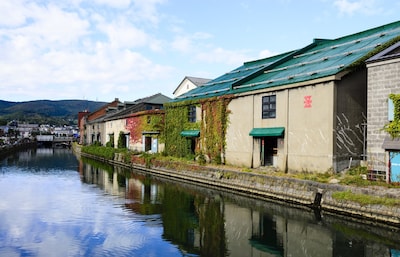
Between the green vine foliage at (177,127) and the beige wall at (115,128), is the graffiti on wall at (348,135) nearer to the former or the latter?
the green vine foliage at (177,127)

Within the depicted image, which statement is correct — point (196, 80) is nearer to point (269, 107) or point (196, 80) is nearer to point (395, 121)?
point (269, 107)

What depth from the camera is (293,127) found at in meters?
21.6

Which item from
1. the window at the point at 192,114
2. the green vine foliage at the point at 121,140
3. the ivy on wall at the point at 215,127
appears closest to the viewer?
the ivy on wall at the point at 215,127

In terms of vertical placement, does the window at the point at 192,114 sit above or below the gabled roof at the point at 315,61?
below

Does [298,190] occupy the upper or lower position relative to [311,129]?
lower

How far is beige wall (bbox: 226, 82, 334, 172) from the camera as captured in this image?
765 inches

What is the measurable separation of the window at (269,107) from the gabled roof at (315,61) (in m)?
0.79

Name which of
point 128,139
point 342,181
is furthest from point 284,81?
point 128,139

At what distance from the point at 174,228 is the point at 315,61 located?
49.0ft

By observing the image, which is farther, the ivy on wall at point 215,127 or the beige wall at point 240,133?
the ivy on wall at point 215,127

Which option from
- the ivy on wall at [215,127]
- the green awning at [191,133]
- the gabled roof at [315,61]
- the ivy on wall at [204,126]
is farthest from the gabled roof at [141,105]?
the ivy on wall at [215,127]

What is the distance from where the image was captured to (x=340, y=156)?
760 inches

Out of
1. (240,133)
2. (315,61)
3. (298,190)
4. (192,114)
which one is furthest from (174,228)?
(192,114)

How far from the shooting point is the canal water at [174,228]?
1208cm
